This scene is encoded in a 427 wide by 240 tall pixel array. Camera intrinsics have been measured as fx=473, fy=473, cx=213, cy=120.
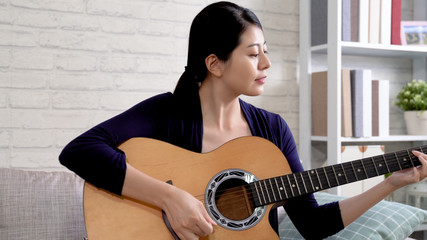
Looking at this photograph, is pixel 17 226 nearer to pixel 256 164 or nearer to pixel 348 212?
pixel 256 164

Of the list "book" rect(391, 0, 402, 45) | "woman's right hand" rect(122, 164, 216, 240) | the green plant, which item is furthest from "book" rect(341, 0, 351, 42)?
"woman's right hand" rect(122, 164, 216, 240)

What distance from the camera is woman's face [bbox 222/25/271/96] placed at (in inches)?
55.4

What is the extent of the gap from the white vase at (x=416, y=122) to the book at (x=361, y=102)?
14.7 inches

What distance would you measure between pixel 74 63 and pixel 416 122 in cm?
188

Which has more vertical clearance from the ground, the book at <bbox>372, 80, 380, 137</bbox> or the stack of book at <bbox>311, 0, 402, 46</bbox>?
the stack of book at <bbox>311, 0, 402, 46</bbox>

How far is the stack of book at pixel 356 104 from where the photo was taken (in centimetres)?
240

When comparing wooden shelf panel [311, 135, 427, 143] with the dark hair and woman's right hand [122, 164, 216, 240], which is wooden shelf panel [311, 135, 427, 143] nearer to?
the dark hair

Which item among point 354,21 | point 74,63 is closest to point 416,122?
point 354,21

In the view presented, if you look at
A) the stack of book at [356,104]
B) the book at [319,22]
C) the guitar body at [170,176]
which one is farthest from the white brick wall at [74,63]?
the guitar body at [170,176]

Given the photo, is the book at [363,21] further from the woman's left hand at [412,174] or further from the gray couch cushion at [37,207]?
the gray couch cushion at [37,207]

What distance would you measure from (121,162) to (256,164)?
15.0 inches

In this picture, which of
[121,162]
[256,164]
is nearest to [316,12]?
[256,164]

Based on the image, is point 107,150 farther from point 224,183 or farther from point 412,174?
point 412,174

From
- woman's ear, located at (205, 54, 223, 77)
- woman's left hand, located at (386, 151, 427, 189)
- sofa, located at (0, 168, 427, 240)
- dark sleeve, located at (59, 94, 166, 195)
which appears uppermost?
woman's ear, located at (205, 54, 223, 77)
